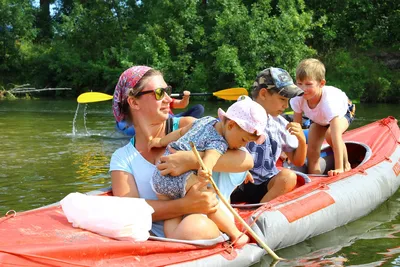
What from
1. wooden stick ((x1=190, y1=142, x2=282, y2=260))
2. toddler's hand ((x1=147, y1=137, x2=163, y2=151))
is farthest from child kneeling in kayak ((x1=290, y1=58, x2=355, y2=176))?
toddler's hand ((x1=147, y1=137, x2=163, y2=151))

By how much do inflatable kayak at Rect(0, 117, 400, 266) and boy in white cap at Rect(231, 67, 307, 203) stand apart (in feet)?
0.47

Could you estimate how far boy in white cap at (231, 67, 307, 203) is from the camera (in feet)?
14.4

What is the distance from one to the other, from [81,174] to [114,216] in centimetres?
466

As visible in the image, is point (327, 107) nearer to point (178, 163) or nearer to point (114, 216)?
point (178, 163)

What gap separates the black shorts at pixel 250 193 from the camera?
4555 mm

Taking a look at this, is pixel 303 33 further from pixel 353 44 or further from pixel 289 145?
pixel 289 145

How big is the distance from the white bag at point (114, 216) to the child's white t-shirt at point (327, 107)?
2489 mm

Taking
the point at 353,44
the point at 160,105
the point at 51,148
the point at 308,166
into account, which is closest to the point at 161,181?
the point at 160,105

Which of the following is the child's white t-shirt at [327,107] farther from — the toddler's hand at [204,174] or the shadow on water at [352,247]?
the toddler's hand at [204,174]

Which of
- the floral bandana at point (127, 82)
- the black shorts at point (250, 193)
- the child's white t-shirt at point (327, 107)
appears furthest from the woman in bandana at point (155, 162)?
the child's white t-shirt at point (327, 107)

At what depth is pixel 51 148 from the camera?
34.1 ft

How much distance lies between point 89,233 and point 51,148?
24.2 feet

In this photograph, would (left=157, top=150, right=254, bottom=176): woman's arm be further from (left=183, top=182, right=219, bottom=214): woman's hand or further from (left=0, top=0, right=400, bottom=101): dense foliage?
(left=0, top=0, right=400, bottom=101): dense foliage

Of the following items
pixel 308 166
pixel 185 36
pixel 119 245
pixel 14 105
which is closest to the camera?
pixel 119 245
